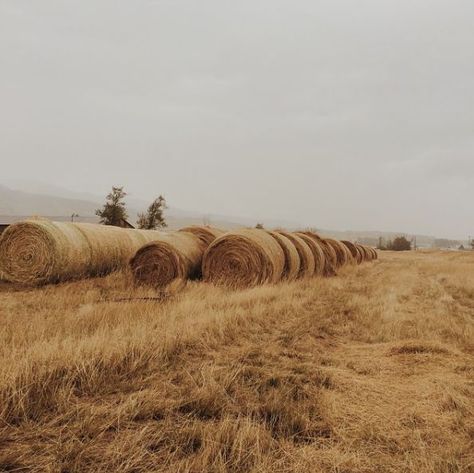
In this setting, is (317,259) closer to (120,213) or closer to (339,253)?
(339,253)

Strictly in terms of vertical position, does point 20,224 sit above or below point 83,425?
above

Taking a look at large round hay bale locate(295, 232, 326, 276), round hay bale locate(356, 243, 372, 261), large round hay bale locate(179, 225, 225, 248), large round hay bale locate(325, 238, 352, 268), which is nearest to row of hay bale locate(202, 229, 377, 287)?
large round hay bale locate(179, 225, 225, 248)

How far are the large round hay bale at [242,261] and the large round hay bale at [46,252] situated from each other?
293 centimetres

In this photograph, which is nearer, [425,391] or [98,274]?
[425,391]

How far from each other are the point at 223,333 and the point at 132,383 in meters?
1.88

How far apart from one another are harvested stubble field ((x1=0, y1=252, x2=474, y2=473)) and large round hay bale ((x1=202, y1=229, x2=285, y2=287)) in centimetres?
359

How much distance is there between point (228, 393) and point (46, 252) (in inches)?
314

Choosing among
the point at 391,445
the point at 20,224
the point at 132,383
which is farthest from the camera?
the point at 20,224

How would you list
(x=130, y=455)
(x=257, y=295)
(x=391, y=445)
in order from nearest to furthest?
1. (x=130, y=455)
2. (x=391, y=445)
3. (x=257, y=295)

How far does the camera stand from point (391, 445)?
Result: 2904 millimetres

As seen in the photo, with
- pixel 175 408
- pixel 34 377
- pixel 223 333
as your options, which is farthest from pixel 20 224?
pixel 175 408

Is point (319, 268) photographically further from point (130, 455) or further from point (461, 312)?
point (130, 455)

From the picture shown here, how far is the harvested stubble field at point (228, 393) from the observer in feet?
8.71

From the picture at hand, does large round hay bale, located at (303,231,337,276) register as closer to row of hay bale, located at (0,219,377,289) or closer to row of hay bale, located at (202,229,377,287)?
row of hay bale, located at (202,229,377,287)
